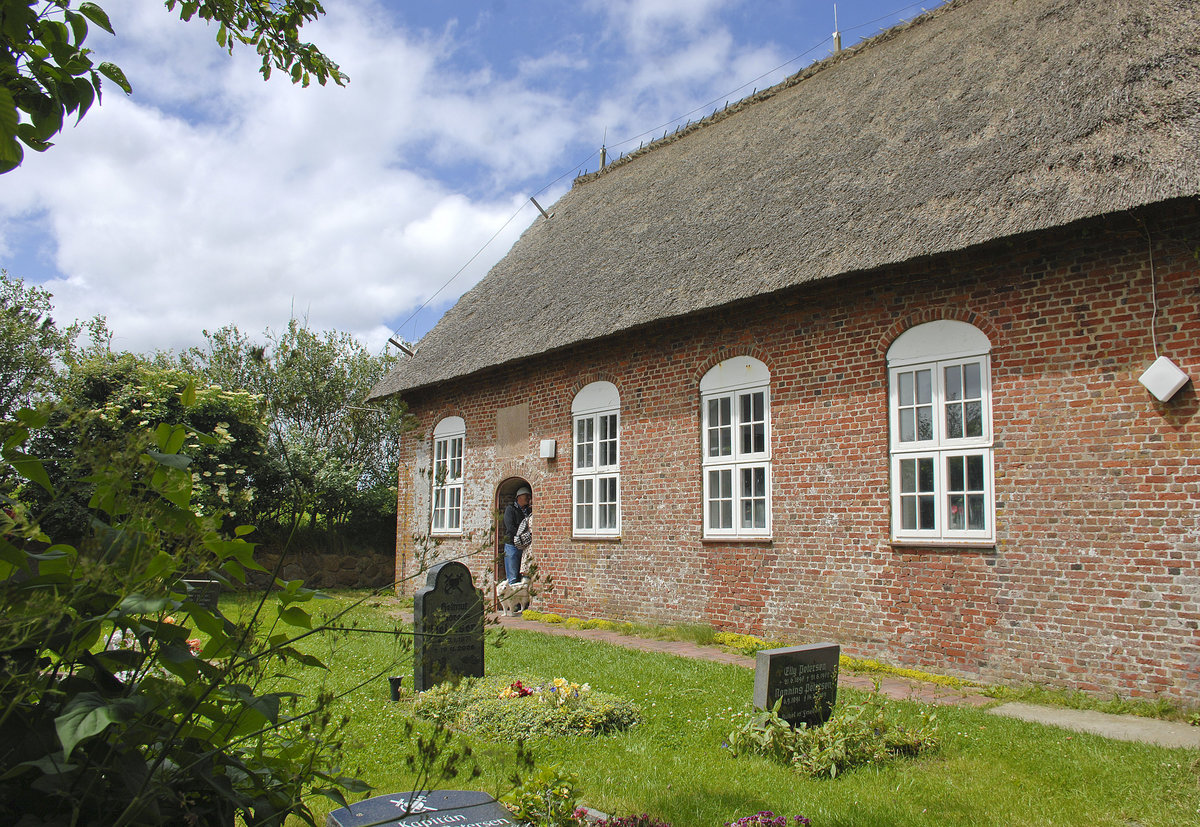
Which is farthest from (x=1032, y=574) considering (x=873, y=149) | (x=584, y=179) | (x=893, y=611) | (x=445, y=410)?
(x=584, y=179)

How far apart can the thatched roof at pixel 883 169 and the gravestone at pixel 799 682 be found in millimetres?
4392

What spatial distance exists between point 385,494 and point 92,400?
7214 millimetres

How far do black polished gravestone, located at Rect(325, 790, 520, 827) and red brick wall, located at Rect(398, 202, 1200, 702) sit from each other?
626 centimetres

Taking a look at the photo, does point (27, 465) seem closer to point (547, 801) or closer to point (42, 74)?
point (42, 74)

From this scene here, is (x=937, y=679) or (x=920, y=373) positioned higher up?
(x=920, y=373)

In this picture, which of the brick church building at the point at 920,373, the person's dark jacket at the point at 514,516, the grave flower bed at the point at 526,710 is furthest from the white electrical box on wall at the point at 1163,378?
the person's dark jacket at the point at 514,516

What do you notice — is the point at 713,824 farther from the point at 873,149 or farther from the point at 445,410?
the point at 445,410

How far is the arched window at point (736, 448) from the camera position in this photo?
1060 cm

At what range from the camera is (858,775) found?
5.26m

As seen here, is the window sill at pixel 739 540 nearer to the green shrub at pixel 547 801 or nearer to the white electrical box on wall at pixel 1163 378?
the white electrical box on wall at pixel 1163 378

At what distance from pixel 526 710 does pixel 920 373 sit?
18.3ft

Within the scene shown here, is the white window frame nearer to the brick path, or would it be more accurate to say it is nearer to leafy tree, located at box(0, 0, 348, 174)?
the brick path

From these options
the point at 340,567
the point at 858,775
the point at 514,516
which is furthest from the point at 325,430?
the point at 858,775

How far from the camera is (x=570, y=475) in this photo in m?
13.4
